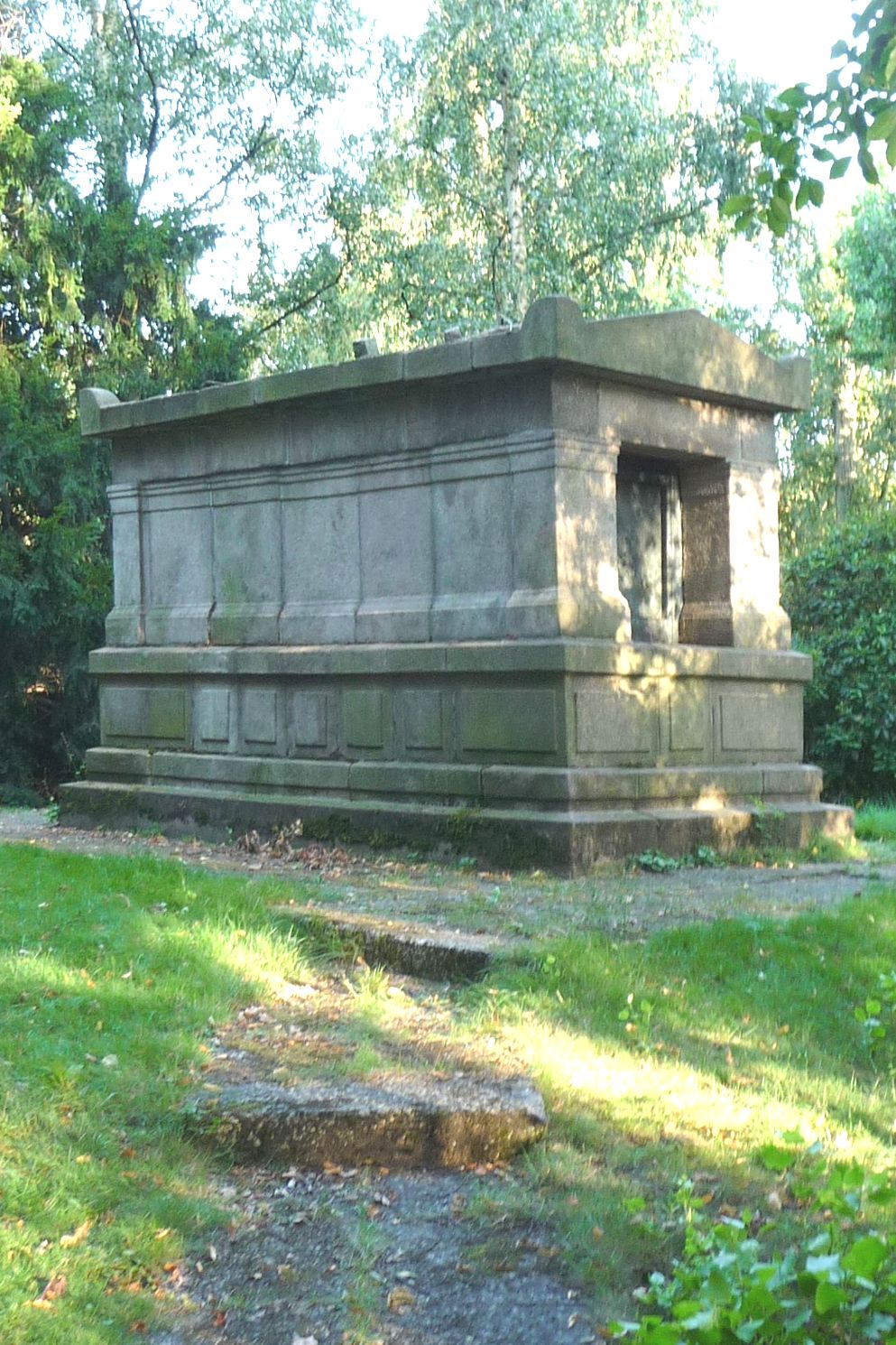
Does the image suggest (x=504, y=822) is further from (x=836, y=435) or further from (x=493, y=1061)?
(x=836, y=435)

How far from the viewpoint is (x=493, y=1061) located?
217 inches

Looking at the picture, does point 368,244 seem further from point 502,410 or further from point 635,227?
point 502,410

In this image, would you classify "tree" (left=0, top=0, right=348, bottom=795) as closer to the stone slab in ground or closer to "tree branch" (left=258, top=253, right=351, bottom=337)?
"tree branch" (left=258, top=253, right=351, bottom=337)

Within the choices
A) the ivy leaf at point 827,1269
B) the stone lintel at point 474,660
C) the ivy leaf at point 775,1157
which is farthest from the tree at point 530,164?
the ivy leaf at point 827,1269

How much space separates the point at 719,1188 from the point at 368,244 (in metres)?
22.4

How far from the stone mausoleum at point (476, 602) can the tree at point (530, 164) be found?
13.4 m

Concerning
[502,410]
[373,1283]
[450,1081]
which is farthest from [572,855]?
[373,1283]

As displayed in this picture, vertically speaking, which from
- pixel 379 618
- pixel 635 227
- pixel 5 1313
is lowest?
pixel 5 1313

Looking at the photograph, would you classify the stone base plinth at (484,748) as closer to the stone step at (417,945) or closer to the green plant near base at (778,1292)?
the stone step at (417,945)

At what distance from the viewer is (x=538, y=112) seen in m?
23.7

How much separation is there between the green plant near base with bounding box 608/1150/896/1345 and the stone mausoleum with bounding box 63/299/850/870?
493cm

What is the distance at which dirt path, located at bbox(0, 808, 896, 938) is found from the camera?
7.50 meters

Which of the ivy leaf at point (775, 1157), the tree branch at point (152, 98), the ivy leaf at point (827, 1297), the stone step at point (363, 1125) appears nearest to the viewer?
the ivy leaf at point (827, 1297)

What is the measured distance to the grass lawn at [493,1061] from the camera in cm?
410
